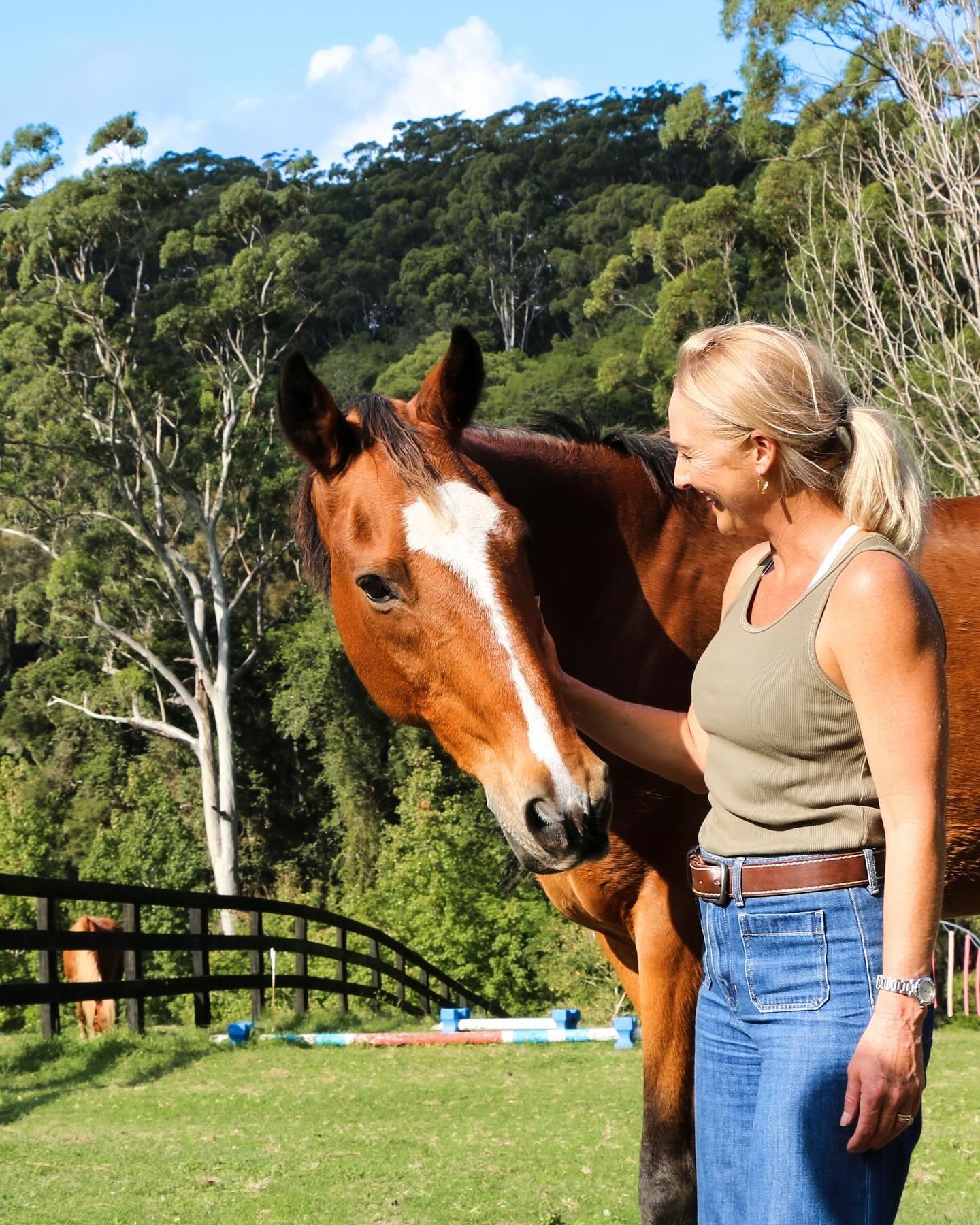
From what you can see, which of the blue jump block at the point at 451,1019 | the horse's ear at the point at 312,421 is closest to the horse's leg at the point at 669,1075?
the horse's ear at the point at 312,421

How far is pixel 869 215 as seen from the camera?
53.3 feet

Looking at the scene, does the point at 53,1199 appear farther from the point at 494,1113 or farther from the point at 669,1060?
the point at 669,1060

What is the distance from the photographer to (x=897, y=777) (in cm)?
177

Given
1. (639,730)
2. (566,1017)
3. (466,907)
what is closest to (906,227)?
(566,1017)

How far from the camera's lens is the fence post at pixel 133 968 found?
29.6 ft

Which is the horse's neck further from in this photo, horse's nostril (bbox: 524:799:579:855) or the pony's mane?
horse's nostril (bbox: 524:799:579:855)

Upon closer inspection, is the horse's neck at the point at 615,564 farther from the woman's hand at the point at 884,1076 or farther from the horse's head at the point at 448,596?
the woman's hand at the point at 884,1076

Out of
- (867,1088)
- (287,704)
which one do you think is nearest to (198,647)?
(287,704)

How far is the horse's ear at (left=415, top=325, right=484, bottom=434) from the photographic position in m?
2.87

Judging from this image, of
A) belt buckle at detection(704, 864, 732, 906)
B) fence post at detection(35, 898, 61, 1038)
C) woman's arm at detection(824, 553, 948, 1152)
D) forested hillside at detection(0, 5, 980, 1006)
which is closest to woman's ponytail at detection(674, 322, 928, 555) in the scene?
woman's arm at detection(824, 553, 948, 1152)

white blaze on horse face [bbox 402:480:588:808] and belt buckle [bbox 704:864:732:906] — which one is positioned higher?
white blaze on horse face [bbox 402:480:588:808]

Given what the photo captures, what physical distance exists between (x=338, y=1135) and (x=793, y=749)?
4666 millimetres

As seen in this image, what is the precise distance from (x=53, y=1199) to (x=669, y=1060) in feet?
9.90

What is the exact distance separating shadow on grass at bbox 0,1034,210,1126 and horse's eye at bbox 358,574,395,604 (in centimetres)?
549
